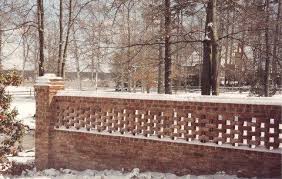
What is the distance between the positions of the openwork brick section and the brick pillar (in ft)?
0.63

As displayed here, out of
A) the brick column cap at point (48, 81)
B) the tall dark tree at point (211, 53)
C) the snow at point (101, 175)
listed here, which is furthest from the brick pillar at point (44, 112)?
the tall dark tree at point (211, 53)

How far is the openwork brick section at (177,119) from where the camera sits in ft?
25.5

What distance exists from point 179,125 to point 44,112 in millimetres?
3550

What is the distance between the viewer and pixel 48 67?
157 feet

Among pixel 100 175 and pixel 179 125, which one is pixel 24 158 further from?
pixel 179 125

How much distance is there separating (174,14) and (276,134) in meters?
7.00

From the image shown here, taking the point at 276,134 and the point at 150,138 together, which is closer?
the point at 276,134

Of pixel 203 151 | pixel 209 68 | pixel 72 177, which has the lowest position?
pixel 72 177

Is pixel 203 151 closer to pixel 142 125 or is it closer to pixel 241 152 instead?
pixel 241 152

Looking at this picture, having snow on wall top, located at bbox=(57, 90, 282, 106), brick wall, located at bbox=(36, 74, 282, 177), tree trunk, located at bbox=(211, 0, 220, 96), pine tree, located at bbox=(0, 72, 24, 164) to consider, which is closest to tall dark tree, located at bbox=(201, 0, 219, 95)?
tree trunk, located at bbox=(211, 0, 220, 96)

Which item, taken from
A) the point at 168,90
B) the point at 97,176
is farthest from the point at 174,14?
the point at 97,176

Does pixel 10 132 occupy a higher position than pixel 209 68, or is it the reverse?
pixel 209 68

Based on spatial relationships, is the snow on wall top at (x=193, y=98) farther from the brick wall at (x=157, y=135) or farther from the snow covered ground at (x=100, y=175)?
the snow covered ground at (x=100, y=175)

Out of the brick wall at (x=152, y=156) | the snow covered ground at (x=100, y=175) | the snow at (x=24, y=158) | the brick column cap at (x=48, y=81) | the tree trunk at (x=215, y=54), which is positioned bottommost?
the snow at (x=24, y=158)
